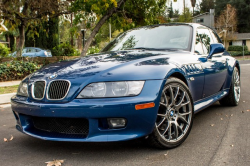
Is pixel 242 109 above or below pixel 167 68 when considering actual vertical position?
below

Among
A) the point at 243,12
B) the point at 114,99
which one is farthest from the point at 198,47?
the point at 243,12

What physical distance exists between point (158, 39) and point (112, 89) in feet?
5.73

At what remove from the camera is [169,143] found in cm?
294

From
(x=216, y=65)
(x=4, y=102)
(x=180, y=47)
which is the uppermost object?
(x=180, y=47)

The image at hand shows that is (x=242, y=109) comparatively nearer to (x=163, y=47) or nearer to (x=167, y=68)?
(x=163, y=47)

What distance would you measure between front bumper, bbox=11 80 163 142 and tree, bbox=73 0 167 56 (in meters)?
9.64

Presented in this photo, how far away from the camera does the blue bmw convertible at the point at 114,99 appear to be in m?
2.61

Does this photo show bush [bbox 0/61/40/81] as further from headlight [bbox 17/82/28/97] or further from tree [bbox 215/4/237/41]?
tree [bbox 215/4/237/41]

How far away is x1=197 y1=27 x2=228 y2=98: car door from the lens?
3953 millimetres

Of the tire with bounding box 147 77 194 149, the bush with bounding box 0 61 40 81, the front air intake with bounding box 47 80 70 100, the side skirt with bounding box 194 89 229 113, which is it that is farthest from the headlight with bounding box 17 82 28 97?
the bush with bounding box 0 61 40 81

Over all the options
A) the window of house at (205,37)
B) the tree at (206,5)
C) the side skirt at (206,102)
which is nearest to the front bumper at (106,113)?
the side skirt at (206,102)

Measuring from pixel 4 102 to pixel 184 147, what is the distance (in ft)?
16.0

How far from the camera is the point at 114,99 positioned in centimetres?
259

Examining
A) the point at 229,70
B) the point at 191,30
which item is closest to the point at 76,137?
the point at 191,30
